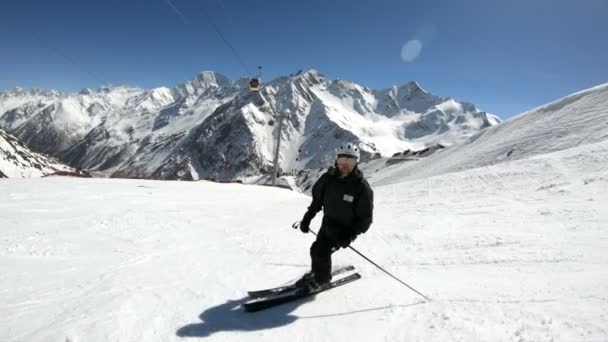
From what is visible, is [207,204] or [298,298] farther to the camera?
[207,204]

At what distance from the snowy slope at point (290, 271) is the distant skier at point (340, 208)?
0.58 metres

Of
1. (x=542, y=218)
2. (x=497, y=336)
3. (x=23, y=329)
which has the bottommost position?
(x=23, y=329)

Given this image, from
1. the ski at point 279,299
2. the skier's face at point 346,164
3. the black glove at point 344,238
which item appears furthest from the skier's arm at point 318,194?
the ski at point 279,299

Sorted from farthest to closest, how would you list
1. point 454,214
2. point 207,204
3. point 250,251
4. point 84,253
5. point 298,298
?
1. point 207,204
2. point 454,214
3. point 250,251
4. point 84,253
5. point 298,298

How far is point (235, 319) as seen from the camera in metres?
4.75

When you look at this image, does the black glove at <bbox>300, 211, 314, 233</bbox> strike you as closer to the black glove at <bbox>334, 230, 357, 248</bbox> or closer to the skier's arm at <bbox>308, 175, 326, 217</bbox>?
the skier's arm at <bbox>308, 175, 326, 217</bbox>

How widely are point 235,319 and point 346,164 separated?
2764 millimetres

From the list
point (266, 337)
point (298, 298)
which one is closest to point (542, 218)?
point (298, 298)

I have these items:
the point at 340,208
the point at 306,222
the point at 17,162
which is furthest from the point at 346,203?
the point at 17,162

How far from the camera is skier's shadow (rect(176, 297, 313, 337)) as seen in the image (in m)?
4.46

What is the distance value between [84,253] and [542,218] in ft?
37.5

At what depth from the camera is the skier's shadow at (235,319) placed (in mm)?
4463

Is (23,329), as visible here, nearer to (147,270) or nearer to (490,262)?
→ (147,270)

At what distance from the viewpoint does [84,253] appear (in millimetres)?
7371
